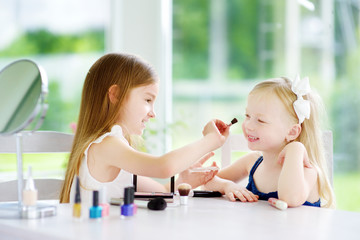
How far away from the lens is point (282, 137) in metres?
1.46

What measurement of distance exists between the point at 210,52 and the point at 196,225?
6.06ft

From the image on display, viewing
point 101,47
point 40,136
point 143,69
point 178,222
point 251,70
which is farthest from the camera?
point 101,47

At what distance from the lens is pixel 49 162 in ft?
9.07

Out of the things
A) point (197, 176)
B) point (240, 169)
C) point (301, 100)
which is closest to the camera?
point (301, 100)

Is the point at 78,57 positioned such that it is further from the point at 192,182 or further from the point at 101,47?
the point at 192,182

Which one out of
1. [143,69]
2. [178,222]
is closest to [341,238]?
[178,222]

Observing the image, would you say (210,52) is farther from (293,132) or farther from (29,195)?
(29,195)

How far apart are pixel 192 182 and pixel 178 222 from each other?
1.85ft

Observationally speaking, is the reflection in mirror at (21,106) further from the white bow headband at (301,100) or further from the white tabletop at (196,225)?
the white bow headband at (301,100)

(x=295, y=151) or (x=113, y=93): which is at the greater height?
(x=113, y=93)

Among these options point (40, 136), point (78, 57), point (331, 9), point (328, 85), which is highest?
point (331, 9)

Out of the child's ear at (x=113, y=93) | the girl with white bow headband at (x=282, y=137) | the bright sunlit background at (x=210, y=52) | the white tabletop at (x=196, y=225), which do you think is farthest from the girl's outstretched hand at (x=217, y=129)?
the bright sunlit background at (x=210, y=52)

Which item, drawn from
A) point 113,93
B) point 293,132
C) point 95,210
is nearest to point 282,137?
point 293,132

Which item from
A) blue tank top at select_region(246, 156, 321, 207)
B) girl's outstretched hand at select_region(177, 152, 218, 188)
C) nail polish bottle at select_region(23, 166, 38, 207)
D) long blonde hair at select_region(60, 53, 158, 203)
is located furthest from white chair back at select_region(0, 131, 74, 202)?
blue tank top at select_region(246, 156, 321, 207)
